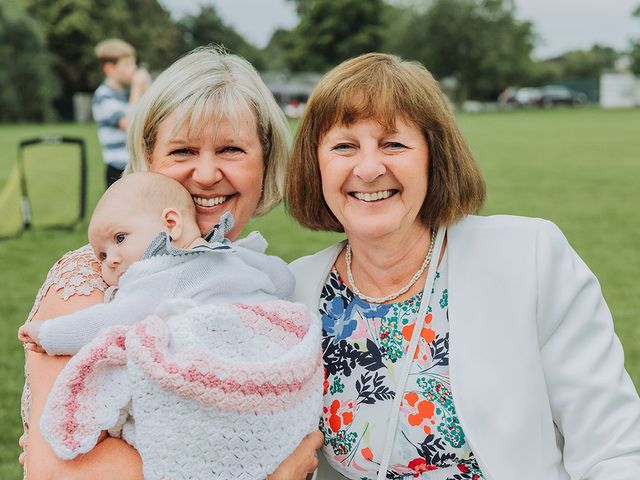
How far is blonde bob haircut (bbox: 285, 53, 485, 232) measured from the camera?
2.36m

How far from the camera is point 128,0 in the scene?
6575 cm

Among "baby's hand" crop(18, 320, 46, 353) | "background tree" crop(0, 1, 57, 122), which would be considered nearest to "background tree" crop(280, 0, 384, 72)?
"background tree" crop(0, 1, 57, 122)

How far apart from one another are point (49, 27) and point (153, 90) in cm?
5972

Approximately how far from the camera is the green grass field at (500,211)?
Answer: 19.8 feet

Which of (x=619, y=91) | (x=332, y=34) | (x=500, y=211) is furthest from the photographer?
(x=332, y=34)

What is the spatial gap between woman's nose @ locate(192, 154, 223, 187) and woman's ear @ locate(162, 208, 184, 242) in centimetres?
19

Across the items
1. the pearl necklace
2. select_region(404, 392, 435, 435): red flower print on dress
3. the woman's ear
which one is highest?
the woman's ear

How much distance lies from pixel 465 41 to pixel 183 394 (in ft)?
229

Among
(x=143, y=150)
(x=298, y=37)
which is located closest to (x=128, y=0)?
(x=298, y=37)

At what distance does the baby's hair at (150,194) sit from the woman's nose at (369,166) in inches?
19.6

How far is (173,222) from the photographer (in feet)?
7.45

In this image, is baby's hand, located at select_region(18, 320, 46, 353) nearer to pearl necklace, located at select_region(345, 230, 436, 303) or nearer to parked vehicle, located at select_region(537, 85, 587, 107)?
pearl necklace, located at select_region(345, 230, 436, 303)

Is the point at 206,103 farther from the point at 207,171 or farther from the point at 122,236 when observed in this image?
the point at 122,236

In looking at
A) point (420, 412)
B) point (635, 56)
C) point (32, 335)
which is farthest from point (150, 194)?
point (635, 56)
